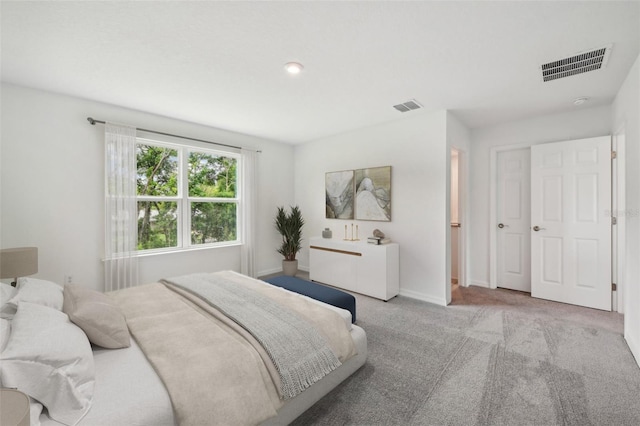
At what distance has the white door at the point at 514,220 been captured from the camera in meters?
3.89

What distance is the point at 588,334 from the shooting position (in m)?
2.60

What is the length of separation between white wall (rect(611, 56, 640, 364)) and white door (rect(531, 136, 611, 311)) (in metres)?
0.87

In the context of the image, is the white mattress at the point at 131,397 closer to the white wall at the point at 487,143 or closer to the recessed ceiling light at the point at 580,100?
the white wall at the point at 487,143

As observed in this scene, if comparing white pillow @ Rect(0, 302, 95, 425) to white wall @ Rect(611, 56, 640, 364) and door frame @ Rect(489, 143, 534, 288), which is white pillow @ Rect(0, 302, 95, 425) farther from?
door frame @ Rect(489, 143, 534, 288)

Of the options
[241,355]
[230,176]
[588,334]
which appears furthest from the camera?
Answer: [230,176]

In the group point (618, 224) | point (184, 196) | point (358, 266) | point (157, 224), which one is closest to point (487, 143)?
point (618, 224)

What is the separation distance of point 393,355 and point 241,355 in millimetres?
1423

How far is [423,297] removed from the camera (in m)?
3.63

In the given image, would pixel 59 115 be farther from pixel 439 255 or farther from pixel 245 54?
pixel 439 255

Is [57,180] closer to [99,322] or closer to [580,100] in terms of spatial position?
[99,322]

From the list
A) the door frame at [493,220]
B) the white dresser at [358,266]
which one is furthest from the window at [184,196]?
the door frame at [493,220]

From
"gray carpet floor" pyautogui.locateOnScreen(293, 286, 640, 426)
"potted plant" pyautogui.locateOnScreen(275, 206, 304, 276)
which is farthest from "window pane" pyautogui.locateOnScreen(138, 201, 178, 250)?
"gray carpet floor" pyautogui.locateOnScreen(293, 286, 640, 426)

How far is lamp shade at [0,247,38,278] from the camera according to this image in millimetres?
2230

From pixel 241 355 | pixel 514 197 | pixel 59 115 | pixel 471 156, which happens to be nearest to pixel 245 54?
pixel 241 355
